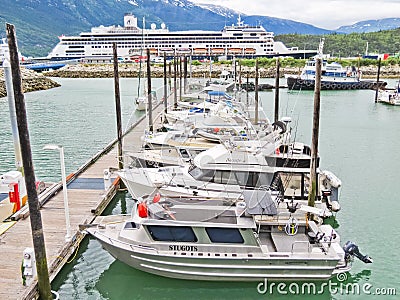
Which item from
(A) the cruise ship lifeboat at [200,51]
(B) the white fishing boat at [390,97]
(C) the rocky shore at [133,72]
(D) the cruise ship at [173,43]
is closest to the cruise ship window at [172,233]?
(B) the white fishing boat at [390,97]

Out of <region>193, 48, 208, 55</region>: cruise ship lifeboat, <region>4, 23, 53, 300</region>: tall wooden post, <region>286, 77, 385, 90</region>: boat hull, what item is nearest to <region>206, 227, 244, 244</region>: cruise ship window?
<region>4, 23, 53, 300</region>: tall wooden post

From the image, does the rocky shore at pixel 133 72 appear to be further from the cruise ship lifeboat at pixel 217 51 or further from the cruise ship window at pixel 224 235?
the cruise ship window at pixel 224 235

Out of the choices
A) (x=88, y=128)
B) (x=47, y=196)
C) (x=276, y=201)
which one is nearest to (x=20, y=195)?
(x=47, y=196)

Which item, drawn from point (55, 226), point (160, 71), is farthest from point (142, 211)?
point (160, 71)

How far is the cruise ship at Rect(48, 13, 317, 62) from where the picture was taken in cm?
13212

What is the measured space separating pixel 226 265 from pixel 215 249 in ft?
1.64

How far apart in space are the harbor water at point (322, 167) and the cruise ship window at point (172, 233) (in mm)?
1305

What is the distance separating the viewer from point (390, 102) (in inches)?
1977

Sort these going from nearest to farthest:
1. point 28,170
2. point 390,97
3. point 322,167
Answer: point 28,170 < point 322,167 < point 390,97

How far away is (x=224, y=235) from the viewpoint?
10.8 m

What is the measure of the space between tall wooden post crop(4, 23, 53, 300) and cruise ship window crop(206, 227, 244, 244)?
4130 mm

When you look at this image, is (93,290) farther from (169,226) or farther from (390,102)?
(390,102)

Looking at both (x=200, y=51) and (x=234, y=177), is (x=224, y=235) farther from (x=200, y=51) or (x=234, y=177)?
(x=200, y=51)

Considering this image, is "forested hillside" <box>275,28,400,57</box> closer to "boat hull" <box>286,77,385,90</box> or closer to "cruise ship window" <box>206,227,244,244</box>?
"boat hull" <box>286,77,385,90</box>
